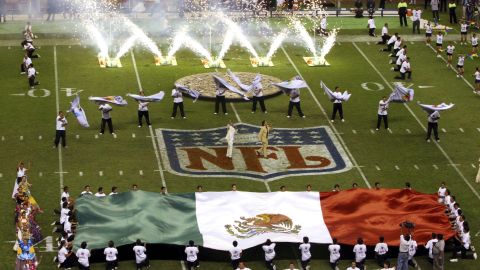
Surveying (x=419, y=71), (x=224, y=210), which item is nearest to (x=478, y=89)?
(x=419, y=71)

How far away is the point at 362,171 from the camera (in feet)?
162

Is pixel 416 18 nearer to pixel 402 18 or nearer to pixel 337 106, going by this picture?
pixel 402 18

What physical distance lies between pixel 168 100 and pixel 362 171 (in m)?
11.9

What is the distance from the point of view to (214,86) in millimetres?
58938

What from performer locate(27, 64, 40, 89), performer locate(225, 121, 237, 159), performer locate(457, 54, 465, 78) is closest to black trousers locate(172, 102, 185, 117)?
performer locate(225, 121, 237, 159)

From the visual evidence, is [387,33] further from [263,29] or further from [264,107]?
[264,107]

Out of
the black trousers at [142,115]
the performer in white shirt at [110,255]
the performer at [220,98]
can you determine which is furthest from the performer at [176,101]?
the performer in white shirt at [110,255]

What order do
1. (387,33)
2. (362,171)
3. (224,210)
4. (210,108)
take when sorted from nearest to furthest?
(224,210), (362,171), (210,108), (387,33)

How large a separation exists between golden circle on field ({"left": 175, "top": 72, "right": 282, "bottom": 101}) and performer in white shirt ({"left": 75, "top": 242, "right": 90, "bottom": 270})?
62.2ft

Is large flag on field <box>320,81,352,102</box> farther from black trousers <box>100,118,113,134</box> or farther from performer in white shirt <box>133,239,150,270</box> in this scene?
performer in white shirt <box>133,239,150,270</box>

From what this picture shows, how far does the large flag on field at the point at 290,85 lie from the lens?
5584 centimetres

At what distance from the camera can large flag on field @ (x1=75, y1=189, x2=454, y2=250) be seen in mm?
41312

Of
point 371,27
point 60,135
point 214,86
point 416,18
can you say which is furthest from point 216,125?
point 416,18

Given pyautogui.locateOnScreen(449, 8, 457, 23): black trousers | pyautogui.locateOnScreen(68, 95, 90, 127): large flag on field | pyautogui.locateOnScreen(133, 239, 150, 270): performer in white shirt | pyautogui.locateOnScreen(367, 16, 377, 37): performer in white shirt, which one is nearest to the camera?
pyautogui.locateOnScreen(133, 239, 150, 270): performer in white shirt
